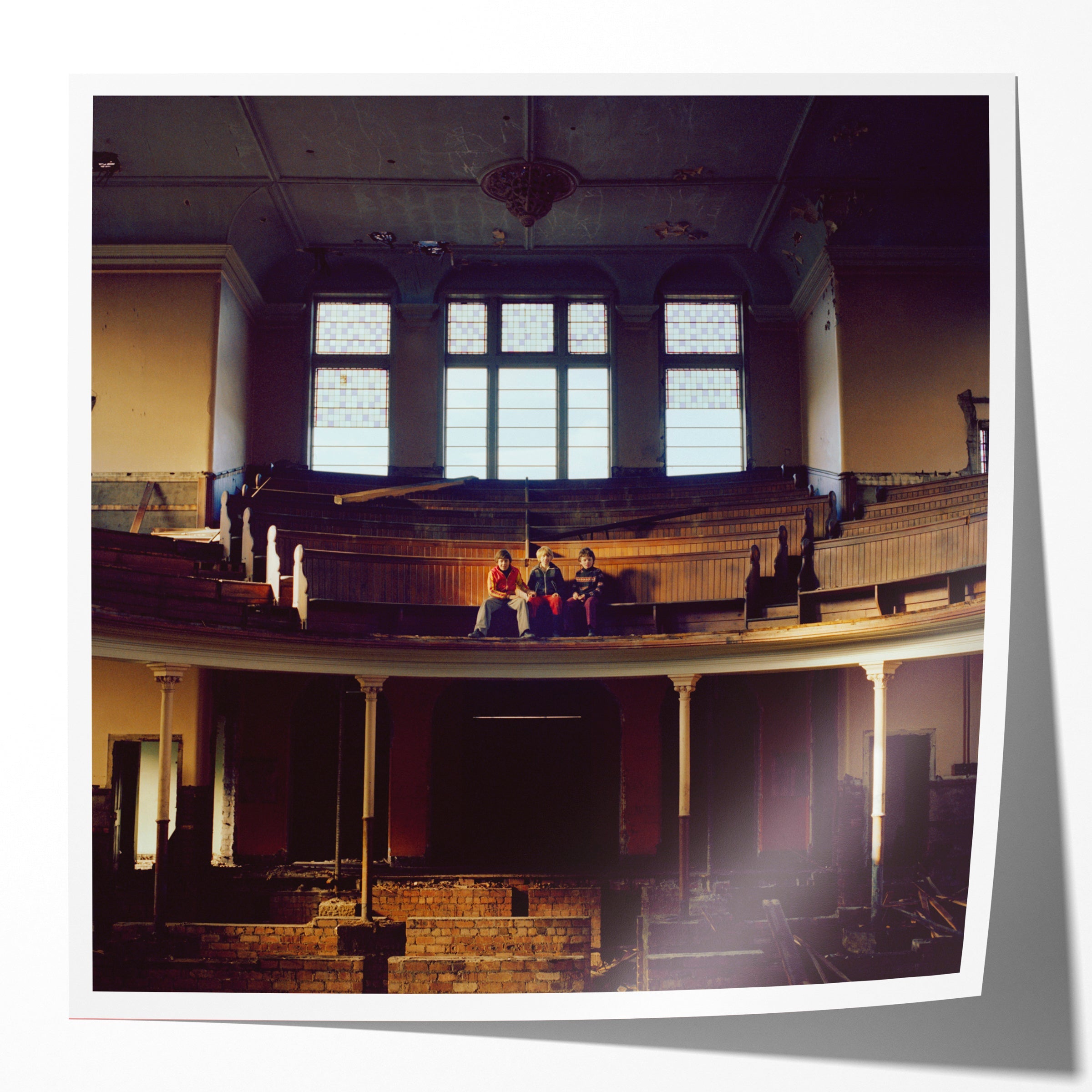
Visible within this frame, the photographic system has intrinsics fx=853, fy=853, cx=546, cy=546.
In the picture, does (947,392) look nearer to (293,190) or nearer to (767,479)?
(767,479)

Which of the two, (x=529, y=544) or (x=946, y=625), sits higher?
(x=529, y=544)

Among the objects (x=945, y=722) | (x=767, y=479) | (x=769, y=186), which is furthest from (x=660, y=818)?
(x=769, y=186)

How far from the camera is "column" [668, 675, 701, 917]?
280 centimetres

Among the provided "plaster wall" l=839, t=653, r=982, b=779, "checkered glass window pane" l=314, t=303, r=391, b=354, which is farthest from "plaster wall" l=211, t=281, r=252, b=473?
"plaster wall" l=839, t=653, r=982, b=779

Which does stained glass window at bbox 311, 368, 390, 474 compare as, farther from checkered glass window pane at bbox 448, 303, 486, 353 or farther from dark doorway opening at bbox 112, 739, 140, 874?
dark doorway opening at bbox 112, 739, 140, 874

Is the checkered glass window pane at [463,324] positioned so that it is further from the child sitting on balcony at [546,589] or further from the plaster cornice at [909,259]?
the plaster cornice at [909,259]

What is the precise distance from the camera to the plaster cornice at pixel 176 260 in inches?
105

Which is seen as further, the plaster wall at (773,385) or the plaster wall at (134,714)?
the plaster wall at (773,385)

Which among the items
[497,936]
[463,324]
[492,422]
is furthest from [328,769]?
[463,324]

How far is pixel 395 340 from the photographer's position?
2.81 meters

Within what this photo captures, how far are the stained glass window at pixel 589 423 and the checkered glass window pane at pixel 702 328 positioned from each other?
249 mm

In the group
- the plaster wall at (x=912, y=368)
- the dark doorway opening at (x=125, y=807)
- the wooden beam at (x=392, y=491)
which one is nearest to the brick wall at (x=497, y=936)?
the dark doorway opening at (x=125, y=807)

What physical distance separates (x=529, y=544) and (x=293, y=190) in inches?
52.9

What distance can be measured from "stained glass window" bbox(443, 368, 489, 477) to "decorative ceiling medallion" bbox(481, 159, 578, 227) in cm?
52
